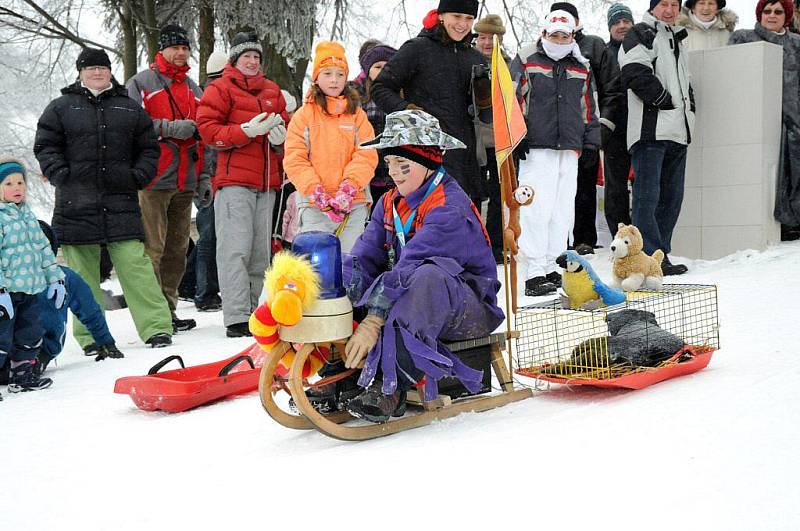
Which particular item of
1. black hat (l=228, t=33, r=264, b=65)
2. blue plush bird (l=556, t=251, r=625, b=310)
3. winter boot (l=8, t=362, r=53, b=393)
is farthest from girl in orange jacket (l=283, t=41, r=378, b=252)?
blue plush bird (l=556, t=251, r=625, b=310)

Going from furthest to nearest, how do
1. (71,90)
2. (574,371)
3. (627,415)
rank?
(71,90), (574,371), (627,415)

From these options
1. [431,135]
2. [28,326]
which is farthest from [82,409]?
[431,135]

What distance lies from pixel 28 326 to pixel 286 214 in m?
2.19

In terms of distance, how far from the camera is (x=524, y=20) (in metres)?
14.4

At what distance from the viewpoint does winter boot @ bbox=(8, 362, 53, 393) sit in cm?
523

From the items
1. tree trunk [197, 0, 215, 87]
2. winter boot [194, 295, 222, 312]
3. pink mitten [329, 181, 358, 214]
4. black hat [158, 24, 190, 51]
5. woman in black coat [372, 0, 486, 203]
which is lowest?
winter boot [194, 295, 222, 312]

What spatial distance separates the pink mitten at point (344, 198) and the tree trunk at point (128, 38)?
22.2 ft

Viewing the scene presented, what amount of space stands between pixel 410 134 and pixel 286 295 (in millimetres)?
921

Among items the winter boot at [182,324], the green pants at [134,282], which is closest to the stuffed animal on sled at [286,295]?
the green pants at [134,282]

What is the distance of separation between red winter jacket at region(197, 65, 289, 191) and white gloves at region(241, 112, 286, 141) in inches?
1.8

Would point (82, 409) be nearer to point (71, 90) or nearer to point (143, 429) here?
point (143, 429)

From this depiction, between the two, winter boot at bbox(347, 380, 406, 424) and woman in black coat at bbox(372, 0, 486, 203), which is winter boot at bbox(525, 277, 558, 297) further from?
winter boot at bbox(347, 380, 406, 424)

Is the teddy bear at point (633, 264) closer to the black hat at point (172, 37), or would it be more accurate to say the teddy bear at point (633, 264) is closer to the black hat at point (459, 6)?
the black hat at point (459, 6)

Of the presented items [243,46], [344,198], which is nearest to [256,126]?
[243,46]
